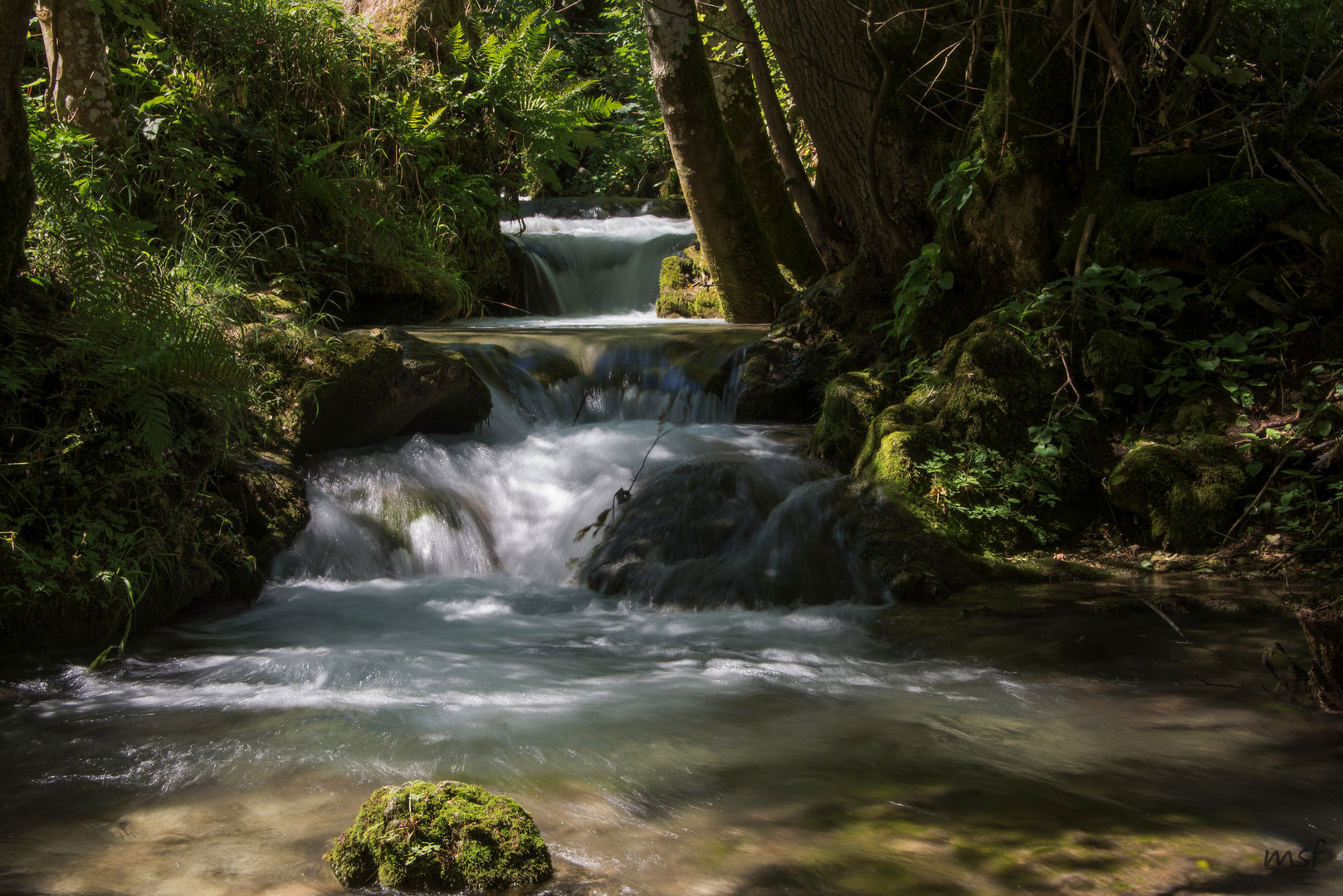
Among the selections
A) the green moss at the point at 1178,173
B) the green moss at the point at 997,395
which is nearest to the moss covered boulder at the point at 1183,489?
the green moss at the point at 997,395

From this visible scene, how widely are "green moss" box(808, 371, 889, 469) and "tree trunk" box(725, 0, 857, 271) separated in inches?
76.2

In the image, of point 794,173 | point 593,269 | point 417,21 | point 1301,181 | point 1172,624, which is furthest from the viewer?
point 593,269

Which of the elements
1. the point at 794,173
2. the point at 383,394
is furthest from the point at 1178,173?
A: the point at 383,394

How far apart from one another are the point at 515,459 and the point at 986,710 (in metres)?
4.07

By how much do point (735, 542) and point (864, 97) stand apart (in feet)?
10.7

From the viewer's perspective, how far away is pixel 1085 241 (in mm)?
5148

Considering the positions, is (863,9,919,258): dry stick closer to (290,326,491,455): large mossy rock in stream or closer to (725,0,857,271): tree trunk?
(725,0,857,271): tree trunk

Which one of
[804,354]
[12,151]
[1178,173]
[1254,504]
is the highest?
[1178,173]

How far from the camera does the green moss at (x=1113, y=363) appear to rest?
490 centimetres

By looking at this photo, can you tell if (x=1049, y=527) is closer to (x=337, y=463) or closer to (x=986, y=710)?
(x=986, y=710)

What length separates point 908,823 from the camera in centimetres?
234

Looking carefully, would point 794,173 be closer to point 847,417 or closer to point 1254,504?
point 847,417

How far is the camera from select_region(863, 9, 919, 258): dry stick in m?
5.77

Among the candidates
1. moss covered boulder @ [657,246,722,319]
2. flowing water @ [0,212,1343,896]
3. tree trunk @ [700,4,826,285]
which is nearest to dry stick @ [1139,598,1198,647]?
flowing water @ [0,212,1343,896]
